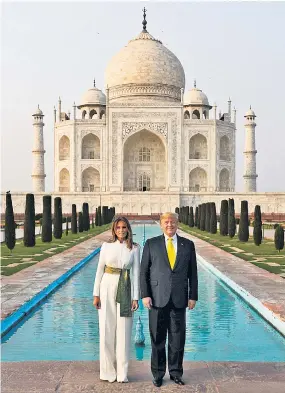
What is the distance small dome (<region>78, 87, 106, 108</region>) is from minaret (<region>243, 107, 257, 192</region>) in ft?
29.3

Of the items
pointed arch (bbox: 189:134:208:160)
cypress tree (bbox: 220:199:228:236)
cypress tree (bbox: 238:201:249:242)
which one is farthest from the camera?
pointed arch (bbox: 189:134:208:160)

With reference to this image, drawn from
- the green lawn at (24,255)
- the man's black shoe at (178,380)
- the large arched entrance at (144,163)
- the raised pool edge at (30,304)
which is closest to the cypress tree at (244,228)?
the green lawn at (24,255)

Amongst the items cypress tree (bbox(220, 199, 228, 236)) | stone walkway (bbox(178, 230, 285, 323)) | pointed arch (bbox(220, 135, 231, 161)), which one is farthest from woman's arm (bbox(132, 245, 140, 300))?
pointed arch (bbox(220, 135, 231, 161))

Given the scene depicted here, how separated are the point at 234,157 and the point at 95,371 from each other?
31.1m

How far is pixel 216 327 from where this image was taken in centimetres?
475

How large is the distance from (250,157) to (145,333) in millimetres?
Answer: 29005

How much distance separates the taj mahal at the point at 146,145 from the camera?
30078 millimetres

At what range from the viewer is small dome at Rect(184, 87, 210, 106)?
34500mm

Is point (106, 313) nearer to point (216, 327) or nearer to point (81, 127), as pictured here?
point (216, 327)

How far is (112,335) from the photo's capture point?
3.05 meters

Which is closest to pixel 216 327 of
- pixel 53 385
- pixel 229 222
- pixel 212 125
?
pixel 53 385

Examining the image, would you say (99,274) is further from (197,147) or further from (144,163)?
(144,163)

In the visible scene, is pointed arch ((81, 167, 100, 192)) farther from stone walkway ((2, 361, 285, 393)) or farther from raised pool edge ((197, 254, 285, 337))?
stone walkway ((2, 361, 285, 393))

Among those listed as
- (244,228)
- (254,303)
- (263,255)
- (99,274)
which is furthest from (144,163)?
(99,274)
